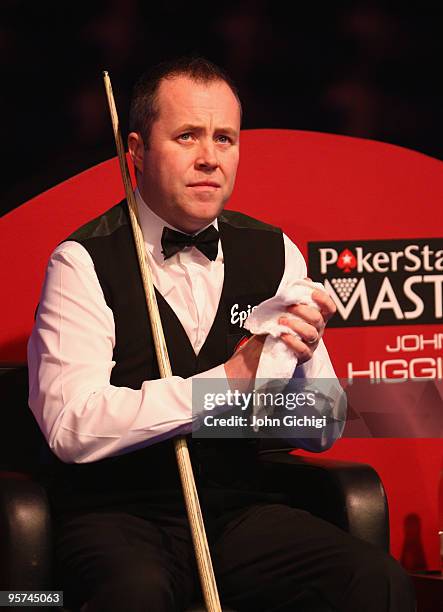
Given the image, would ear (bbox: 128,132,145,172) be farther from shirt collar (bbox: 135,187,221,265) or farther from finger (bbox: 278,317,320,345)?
finger (bbox: 278,317,320,345)

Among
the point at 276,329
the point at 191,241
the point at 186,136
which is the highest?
the point at 186,136

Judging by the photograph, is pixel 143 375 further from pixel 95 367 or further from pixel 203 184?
pixel 203 184

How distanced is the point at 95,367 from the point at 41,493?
0.29m

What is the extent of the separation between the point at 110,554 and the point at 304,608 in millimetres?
422

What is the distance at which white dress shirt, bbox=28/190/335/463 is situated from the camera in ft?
6.95

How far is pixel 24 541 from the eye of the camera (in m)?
1.99

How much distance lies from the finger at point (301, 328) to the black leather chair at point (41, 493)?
1.15 feet

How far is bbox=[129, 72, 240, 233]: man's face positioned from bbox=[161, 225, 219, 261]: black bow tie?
0.06m

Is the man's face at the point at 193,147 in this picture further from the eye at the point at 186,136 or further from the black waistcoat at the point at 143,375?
the black waistcoat at the point at 143,375

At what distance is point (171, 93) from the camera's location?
2.37 metres

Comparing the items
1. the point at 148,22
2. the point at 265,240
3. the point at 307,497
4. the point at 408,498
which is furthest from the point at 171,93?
the point at 408,498

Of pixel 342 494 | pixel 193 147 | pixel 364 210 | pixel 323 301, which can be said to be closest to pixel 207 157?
pixel 193 147

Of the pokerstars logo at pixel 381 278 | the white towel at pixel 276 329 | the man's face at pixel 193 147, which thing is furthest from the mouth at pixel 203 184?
the pokerstars logo at pixel 381 278

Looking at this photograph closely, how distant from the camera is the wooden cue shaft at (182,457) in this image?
2062 millimetres
